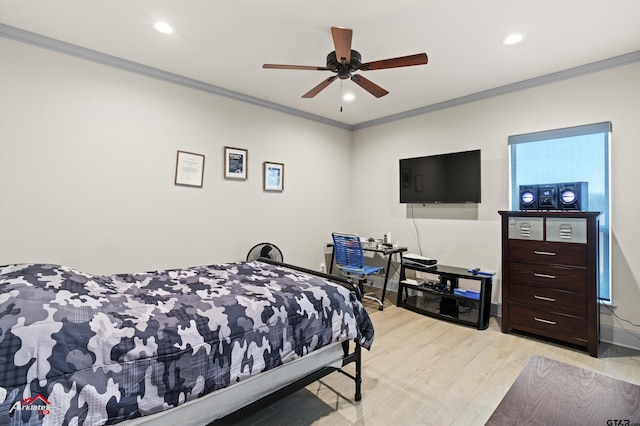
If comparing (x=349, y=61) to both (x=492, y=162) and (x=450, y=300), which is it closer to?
(x=492, y=162)

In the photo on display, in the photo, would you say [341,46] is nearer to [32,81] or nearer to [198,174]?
[198,174]

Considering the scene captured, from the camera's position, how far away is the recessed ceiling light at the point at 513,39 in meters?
2.46

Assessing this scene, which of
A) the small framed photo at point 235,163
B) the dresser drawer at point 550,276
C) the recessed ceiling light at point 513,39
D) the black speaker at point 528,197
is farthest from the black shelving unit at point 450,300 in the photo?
the small framed photo at point 235,163

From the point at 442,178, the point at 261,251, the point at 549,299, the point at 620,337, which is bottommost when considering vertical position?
the point at 620,337

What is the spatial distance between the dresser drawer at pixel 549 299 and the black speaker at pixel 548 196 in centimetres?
79

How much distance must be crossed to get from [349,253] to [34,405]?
10.8ft

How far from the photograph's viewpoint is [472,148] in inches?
150

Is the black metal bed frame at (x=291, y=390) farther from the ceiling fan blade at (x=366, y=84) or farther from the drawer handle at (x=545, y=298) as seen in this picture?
the drawer handle at (x=545, y=298)

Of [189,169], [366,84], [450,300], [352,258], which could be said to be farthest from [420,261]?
[189,169]

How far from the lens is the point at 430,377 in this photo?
2.31 m

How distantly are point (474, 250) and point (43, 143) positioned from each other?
457 cm

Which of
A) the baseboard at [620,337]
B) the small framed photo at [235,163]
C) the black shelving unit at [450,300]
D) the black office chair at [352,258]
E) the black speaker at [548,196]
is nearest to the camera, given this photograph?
the baseboard at [620,337]

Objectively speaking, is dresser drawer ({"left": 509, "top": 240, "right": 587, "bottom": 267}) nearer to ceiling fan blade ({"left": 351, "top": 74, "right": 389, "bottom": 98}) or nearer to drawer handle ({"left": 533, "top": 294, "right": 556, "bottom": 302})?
drawer handle ({"left": 533, "top": 294, "right": 556, "bottom": 302})

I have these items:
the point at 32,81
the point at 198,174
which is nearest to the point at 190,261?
the point at 198,174
